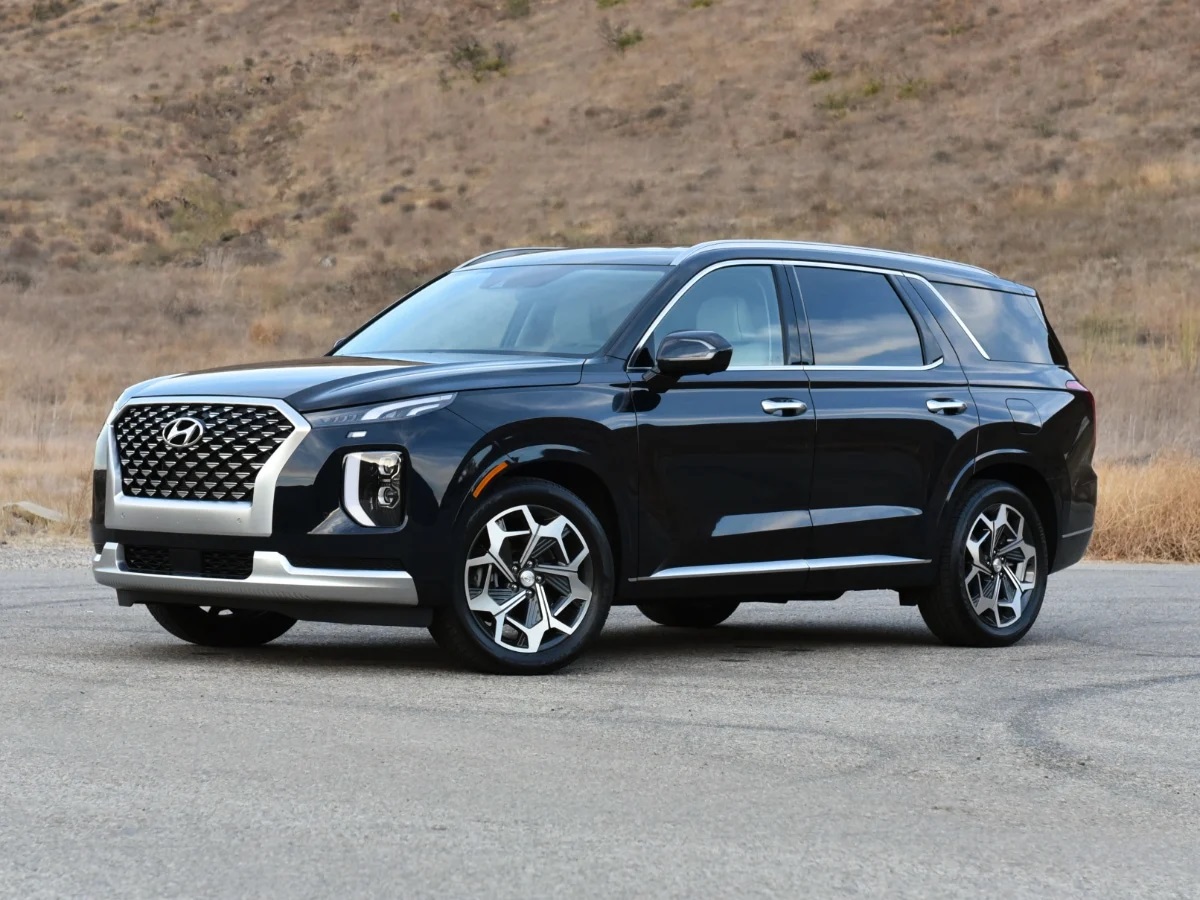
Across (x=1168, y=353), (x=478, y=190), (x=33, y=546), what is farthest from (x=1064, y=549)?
(x=478, y=190)

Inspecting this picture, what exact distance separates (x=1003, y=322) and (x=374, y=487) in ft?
13.5

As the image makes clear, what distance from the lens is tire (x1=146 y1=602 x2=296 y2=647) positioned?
9133 mm

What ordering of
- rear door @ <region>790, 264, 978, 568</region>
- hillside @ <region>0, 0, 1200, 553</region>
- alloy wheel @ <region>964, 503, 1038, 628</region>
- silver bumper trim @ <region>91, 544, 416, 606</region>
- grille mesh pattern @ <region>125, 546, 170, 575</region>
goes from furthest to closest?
hillside @ <region>0, 0, 1200, 553</region> < alloy wheel @ <region>964, 503, 1038, 628</region> < rear door @ <region>790, 264, 978, 568</region> < grille mesh pattern @ <region>125, 546, 170, 575</region> < silver bumper trim @ <region>91, 544, 416, 606</region>

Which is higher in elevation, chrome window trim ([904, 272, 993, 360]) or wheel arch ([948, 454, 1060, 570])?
chrome window trim ([904, 272, 993, 360])

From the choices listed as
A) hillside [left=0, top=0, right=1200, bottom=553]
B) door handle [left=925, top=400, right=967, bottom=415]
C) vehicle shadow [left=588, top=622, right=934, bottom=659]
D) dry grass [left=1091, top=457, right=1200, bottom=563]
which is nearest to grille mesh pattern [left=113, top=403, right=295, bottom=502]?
vehicle shadow [left=588, top=622, right=934, bottom=659]

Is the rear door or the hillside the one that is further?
the hillside

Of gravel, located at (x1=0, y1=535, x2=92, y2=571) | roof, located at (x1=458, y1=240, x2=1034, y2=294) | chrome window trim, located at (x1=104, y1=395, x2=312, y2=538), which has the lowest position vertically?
gravel, located at (x1=0, y1=535, x2=92, y2=571)

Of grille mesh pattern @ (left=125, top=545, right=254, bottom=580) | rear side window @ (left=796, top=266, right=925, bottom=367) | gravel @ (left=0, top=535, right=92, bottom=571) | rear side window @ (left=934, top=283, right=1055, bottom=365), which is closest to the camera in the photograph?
grille mesh pattern @ (left=125, top=545, right=254, bottom=580)

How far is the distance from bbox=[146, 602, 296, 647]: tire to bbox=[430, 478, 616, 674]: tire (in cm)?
148

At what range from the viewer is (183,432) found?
26.6 ft

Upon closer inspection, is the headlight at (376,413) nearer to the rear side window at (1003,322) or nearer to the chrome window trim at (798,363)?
the chrome window trim at (798,363)

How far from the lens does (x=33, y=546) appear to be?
1480 cm

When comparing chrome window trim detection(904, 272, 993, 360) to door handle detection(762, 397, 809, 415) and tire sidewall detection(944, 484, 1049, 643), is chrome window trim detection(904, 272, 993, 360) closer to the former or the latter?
tire sidewall detection(944, 484, 1049, 643)

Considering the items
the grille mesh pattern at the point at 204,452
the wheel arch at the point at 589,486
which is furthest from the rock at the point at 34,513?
the wheel arch at the point at 589,486
